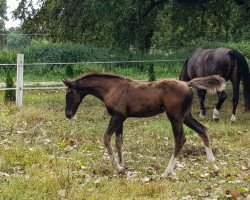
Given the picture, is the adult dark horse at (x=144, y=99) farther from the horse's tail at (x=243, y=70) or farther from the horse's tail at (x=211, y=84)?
the horse's tail at (x=243, y=70)

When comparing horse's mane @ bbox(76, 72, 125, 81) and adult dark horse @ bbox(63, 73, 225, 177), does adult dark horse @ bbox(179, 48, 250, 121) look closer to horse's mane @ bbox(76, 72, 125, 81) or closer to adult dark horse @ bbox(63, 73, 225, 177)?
adult dark horse @ bbox(63, 73, 225, 177)

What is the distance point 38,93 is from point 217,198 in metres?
14.2

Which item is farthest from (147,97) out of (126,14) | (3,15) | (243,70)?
(3,15)

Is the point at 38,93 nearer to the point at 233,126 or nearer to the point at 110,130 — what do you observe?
the point at 233,126

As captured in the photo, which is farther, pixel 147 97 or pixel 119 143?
pixel 119 143

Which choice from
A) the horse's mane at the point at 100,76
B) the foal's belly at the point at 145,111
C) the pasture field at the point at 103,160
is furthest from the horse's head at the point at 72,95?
the foal's belly at the point at 145,111

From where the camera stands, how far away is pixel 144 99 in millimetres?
8211

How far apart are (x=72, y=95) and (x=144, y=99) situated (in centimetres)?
134

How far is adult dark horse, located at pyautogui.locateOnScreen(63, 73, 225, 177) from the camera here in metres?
7.98

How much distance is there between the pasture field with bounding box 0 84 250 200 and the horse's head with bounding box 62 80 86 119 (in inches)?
33.3

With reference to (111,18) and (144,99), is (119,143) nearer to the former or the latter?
A: (144,99)

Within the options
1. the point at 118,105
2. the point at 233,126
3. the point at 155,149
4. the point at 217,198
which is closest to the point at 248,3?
the point at 233,126

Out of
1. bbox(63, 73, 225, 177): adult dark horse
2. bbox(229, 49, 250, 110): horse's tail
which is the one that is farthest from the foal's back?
bbox(229, 49, 250, 110): horse's tail

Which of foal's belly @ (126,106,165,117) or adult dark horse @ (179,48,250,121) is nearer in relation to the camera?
foal's belly @ (126,106,165,117)
